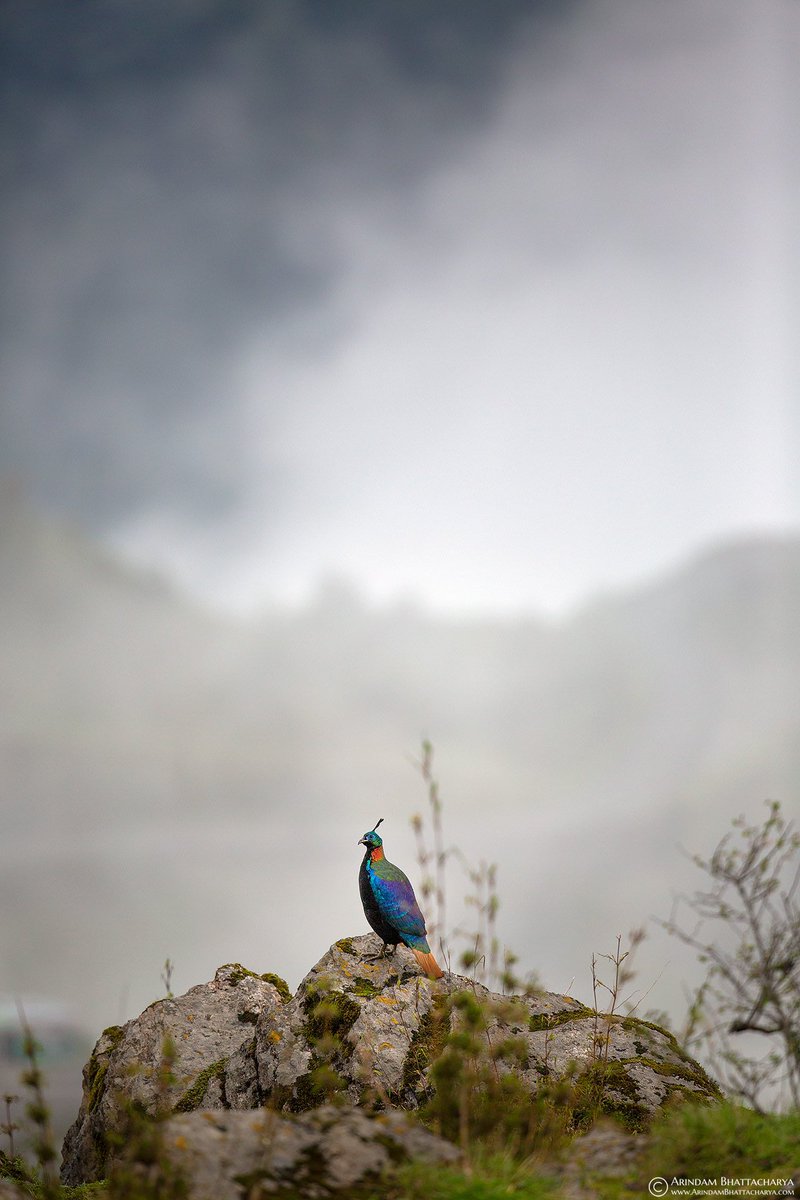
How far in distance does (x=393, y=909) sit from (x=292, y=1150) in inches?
137

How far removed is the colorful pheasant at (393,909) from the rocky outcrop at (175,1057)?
1199 millimetres

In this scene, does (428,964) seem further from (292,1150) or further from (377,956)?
(292,1150)

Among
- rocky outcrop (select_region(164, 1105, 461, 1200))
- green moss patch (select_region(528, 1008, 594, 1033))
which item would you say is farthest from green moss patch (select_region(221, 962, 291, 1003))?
rocky outcrop (select_region(164, 1105, 461, 1200))

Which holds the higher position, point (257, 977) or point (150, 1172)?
point (257, 977)

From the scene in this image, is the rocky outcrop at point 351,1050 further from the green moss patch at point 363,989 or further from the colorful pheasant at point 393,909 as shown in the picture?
the colorful pheasant at point 393,909

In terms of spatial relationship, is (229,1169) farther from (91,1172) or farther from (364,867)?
(91,1172)

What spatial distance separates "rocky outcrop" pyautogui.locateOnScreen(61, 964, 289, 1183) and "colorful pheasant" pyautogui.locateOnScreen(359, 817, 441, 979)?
1199 millimetres

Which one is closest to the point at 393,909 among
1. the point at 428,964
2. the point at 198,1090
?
the point at 428,964

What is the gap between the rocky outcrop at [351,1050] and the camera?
712 cm

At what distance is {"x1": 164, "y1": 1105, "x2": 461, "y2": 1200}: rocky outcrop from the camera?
4.31 m

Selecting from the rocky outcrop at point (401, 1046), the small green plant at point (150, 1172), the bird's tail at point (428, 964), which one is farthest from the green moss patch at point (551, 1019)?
the small green plant at point (150, 1172)

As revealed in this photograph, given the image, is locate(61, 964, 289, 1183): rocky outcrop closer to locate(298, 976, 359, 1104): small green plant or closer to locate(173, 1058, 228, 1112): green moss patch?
locate(173, 1058, 228, 1112): green moss patch

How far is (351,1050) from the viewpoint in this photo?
719 cm

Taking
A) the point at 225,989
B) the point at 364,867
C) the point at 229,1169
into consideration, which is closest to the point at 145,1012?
the point at 225,989
